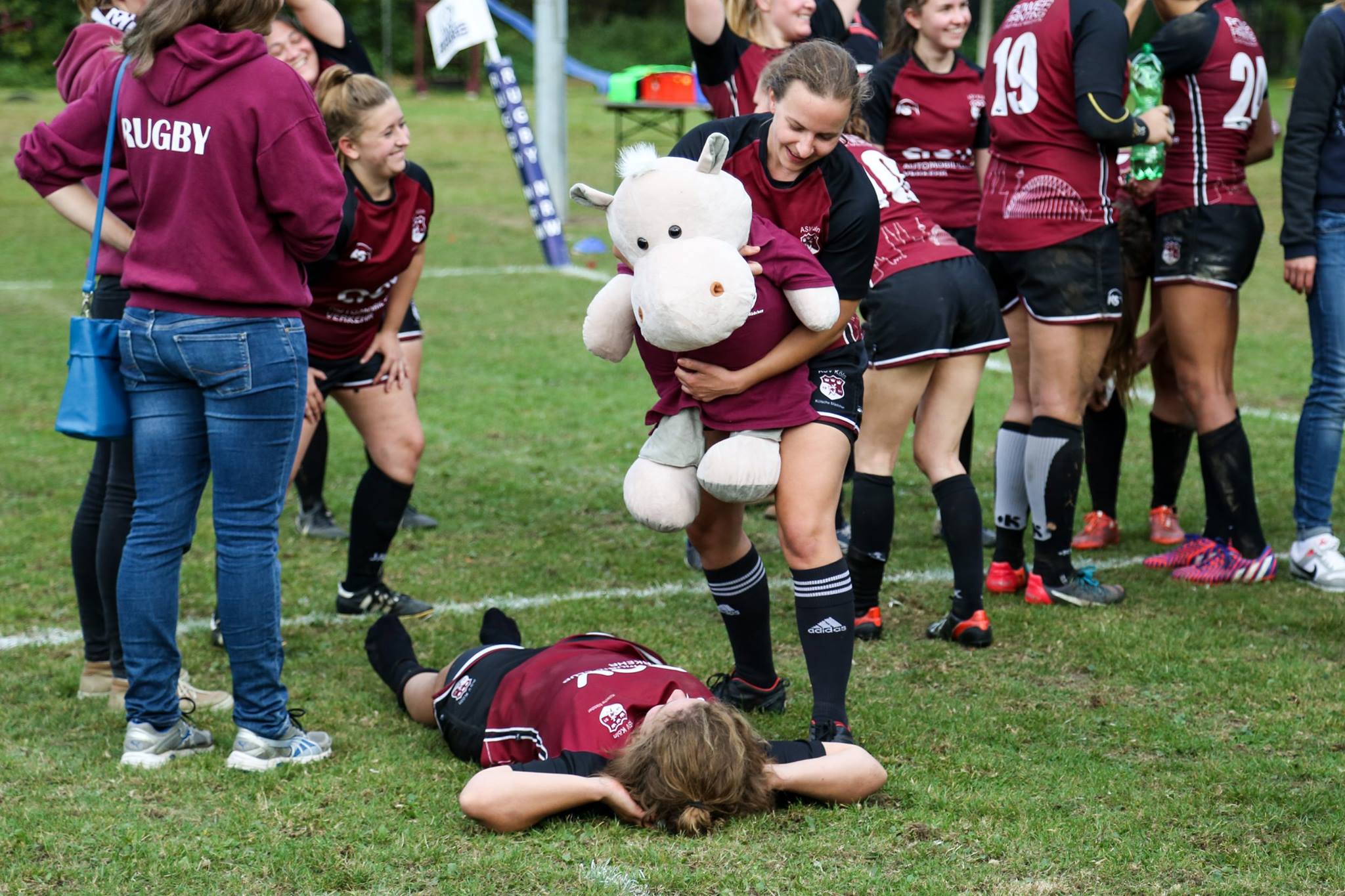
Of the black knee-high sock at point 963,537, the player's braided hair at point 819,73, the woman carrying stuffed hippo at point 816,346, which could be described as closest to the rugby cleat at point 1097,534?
the black knee-high sock at point 963,537

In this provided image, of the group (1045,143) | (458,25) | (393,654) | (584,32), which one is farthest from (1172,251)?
(584,32)

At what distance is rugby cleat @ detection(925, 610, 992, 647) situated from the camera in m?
4.80

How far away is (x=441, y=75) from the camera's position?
3772cm

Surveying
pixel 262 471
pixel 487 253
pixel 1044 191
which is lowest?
pixel 487 253

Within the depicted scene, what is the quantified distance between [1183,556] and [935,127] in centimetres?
198

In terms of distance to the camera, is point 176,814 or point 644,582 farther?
point 644,582

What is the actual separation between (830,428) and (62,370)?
24.7 feet

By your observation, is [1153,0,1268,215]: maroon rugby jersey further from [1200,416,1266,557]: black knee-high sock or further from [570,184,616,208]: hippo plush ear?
[570,184,616,208]: hippo plush ear

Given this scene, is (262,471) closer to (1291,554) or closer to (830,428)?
(830,428)

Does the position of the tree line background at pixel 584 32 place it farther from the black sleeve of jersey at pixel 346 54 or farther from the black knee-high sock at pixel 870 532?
the black knee-high sock at pixel 870 532

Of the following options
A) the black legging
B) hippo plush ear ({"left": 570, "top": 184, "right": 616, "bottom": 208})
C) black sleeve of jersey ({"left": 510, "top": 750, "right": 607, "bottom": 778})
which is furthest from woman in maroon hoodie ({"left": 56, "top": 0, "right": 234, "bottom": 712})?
black sleeve of jersey ({"left": 510, "top": 750, "right": 607, "bottom": 778})

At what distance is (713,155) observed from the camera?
11.4 feet

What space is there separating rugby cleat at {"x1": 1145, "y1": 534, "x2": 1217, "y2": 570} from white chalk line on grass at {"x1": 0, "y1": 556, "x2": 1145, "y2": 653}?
0.07m

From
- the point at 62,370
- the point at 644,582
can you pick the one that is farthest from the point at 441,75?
the point at 644,582
